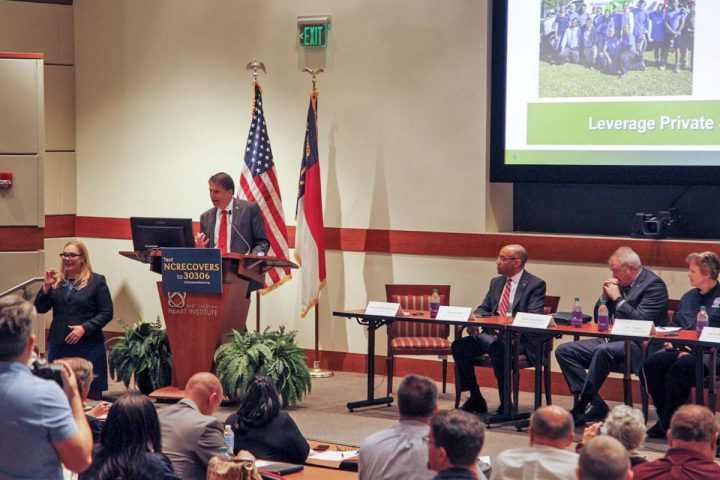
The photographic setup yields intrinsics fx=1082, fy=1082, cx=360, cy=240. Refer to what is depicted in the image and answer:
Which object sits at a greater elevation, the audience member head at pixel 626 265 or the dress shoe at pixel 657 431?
the audience member head at pixel 626 265

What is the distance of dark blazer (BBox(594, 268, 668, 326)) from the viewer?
24.3 ft

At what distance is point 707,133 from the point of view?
26.3ft

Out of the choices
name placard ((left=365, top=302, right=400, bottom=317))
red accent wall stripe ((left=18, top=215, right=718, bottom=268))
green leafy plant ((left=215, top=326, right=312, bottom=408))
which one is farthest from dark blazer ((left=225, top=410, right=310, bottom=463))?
red accent wall stripe ((left=18, top=215, right=718, bottom=268))

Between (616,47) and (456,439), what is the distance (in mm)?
5467

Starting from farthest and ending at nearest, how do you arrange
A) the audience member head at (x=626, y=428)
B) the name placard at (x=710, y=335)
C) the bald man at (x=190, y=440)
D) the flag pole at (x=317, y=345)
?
the flag pole at (x=317, y=345) → the name placard at (x=710, y=335) → the bald man at (x=190, y=440) → the audience member head at (x=626, y=428)

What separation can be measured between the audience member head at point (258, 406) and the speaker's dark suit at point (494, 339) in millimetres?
3084

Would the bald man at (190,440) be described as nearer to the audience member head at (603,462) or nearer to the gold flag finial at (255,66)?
the audience member head at (603,462)

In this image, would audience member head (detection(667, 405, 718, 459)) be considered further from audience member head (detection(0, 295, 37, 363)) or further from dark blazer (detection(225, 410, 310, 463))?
audience member head (detection(0, 295, 37, 363))

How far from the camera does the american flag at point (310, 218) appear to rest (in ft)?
30.6

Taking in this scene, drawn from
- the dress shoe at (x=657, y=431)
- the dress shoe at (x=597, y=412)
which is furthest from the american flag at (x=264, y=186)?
the dress shoe at (x=657, y=431)

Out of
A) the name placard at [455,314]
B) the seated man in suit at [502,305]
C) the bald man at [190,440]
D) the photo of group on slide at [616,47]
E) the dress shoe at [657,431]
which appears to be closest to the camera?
the bald man at [190,440]

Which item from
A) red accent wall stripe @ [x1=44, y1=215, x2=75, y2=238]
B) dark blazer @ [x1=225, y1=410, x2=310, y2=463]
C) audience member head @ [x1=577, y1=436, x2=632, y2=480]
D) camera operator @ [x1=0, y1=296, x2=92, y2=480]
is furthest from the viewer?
red accent wall stripe @ [x1=44, y1=215, x2=75, y2=238]

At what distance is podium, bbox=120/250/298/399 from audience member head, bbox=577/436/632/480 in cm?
463

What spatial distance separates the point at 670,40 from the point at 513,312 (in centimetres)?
237
